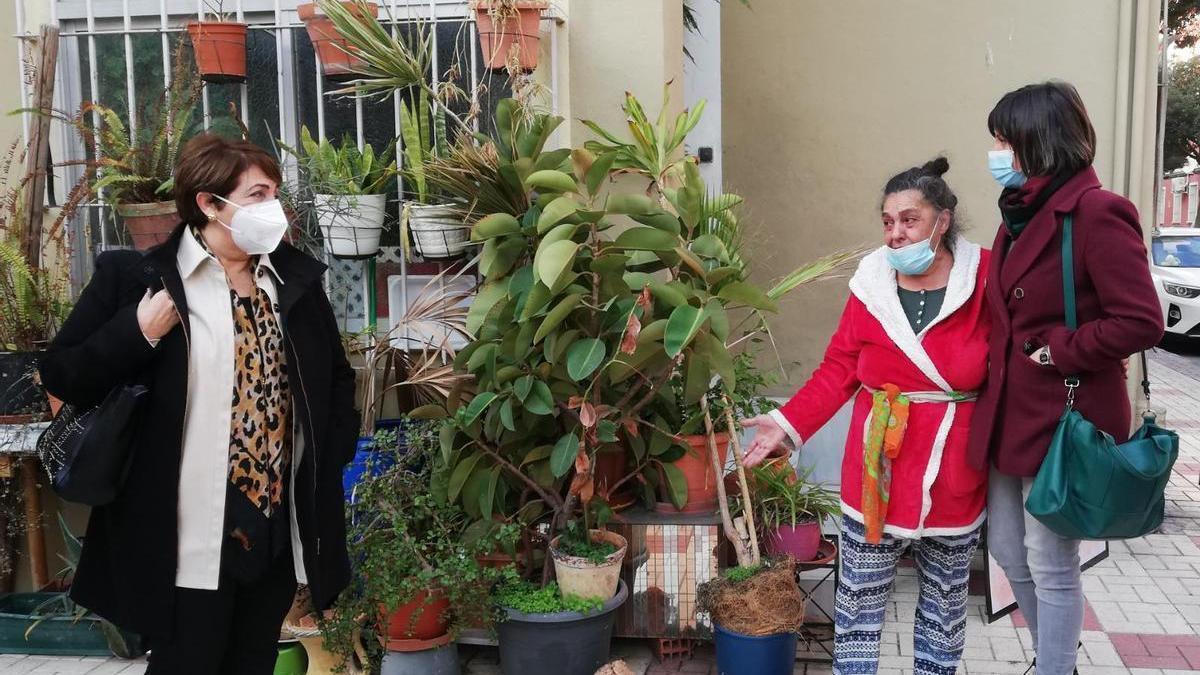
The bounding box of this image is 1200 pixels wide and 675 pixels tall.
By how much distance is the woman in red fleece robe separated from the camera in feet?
10.0

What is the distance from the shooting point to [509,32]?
4180 mm

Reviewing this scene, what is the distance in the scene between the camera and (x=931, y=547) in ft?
10.4

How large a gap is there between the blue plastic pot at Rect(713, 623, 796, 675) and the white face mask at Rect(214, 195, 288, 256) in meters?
1.92

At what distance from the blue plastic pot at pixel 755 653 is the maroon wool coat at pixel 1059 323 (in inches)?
38.0

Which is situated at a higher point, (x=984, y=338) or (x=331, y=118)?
(x=331, y=118)

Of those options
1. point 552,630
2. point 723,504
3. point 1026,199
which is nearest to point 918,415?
point 1026,199

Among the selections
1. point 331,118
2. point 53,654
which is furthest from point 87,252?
point 53,654

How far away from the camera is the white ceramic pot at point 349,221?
14.1 ft

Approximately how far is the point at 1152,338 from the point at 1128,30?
3787mm

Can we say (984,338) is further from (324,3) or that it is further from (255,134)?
(255,134)

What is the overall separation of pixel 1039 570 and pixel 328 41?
316cm

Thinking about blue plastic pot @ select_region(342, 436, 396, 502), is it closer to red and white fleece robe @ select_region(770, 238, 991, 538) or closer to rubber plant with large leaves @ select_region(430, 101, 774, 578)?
rubber plant with large leaves @ select_region(430, 101, 774, 578)

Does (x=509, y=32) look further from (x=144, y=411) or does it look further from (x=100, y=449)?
(x=100, y=449)

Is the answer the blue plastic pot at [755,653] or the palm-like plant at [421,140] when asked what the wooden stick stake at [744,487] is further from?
the palm-like plant at [421,140]
